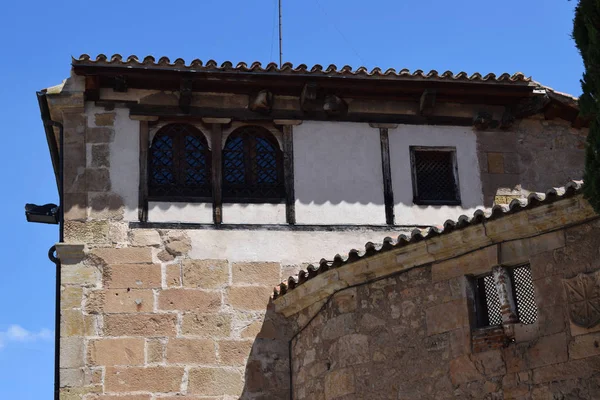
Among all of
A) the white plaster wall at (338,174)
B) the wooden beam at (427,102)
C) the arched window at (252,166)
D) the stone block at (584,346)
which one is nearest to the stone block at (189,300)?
the arched window at (252,166)

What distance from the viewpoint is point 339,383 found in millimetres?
10688

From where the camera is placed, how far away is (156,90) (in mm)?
12570

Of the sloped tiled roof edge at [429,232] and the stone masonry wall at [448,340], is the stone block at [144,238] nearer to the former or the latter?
the sloped tiled roof edge at [429,232]

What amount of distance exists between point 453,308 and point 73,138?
5025 mm

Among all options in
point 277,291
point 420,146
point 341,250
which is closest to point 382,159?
point 420,146

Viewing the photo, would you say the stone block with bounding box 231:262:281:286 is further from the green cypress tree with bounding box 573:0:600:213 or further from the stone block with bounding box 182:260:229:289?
the green cypress tree with bounding box 573:0:600:213

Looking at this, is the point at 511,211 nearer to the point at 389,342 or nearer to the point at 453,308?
the point at 453,308

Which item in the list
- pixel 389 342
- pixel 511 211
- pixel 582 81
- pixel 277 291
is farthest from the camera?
pixel 277 291

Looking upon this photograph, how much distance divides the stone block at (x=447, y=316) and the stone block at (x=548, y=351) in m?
0.76

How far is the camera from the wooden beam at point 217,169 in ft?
40.1

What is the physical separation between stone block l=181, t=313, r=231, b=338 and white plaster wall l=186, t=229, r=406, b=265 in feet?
2.25

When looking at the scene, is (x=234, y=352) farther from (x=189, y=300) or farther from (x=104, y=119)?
(x=104, y=119)

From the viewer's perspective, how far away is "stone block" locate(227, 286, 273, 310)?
11883mm

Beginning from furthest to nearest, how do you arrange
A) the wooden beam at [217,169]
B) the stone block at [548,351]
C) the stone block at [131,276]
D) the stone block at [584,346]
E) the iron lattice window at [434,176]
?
the iron lattice window at [434,176]
the wooden beam at [217,169]
the stone block at [131,276]
the stone block at [548,351]
the stone block at [584,346]
